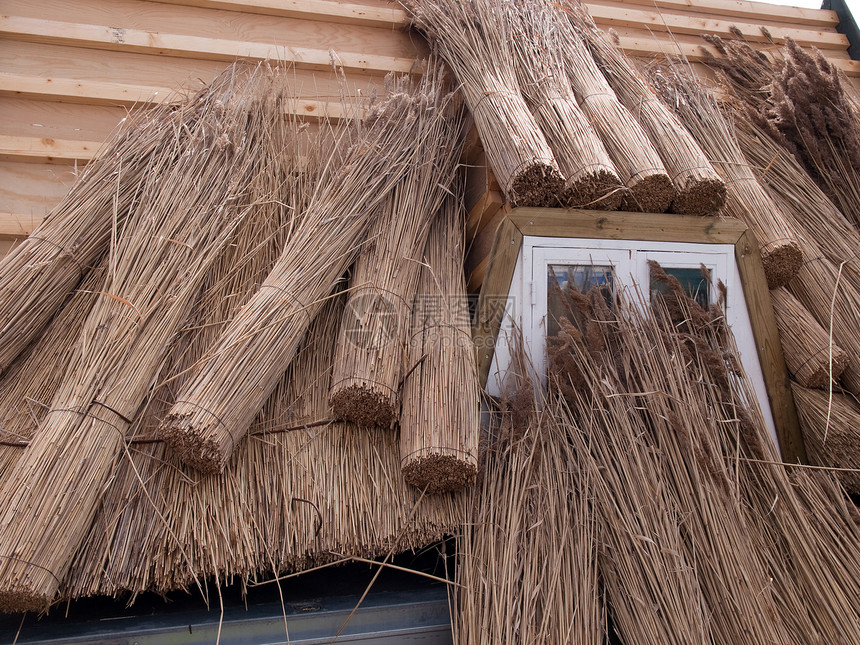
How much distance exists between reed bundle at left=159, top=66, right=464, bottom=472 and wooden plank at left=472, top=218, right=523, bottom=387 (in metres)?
0.45

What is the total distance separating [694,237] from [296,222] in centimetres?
143

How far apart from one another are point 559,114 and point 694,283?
773mm

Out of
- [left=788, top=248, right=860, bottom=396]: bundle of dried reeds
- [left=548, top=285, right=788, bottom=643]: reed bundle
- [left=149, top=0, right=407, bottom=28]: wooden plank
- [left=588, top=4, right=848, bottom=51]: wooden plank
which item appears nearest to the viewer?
[left=548, top=285, right=788, bottom=643]: reed bundle

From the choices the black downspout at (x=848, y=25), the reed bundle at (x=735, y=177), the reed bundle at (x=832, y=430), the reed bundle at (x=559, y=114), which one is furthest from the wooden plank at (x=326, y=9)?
the black downspout at (x=848, y=25)

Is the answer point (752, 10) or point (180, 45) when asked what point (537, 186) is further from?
point (752, 10)

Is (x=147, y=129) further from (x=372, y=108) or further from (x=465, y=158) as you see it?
(x=465, y=158)

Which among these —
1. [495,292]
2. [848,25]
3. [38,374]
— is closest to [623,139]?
[495,292]

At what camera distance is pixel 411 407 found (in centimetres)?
184

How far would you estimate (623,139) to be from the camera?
2.10 meters

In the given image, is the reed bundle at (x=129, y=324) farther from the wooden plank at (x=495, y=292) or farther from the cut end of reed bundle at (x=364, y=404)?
the wooden plank at (x=495, y=292)

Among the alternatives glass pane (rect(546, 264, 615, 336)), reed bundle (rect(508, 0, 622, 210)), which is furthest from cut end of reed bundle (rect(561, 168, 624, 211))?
glass pane (rect(546, 264, 615, 336))

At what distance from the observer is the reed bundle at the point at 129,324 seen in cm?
150

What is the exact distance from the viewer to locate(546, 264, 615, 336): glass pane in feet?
6.95

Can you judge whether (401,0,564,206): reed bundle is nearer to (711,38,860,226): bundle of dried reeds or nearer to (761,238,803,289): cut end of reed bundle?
(761,238,803,289): cut end of reed bundle
